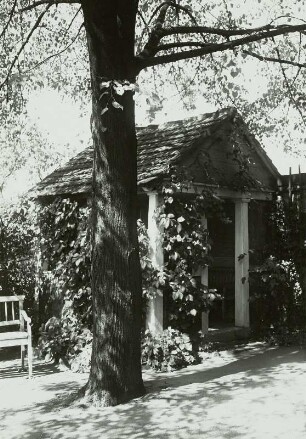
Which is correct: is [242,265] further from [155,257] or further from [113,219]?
[113,219]

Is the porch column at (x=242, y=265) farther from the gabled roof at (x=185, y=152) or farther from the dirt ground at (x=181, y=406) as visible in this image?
the dirt ground at (x=181, y=406)

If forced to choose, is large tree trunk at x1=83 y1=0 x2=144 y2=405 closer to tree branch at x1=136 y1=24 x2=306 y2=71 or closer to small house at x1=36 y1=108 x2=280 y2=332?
tree branch at x1=136 y1=24 x2=306 y2=71

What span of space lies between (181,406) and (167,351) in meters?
2.48

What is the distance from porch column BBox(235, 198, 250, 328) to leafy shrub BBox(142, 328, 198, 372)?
7.65ft

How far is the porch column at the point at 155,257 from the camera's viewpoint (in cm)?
974

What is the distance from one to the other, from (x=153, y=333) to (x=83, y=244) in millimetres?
2098

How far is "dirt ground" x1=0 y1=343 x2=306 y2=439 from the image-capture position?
230 inches

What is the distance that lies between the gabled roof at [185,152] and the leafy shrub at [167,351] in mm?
2701

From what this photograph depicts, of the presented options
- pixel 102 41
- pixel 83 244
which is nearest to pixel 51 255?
pixel 83 244

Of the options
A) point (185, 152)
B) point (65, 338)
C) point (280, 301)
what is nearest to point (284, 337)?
point (280, 301)

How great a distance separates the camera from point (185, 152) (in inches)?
411

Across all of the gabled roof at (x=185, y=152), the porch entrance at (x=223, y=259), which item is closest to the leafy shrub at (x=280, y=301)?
the porch entrance at (x=223, y=259)

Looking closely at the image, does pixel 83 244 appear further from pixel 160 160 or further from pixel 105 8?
pixel 105 8

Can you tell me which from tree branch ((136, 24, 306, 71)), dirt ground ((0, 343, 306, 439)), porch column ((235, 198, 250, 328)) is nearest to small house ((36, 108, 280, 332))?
porch column ((235, 198, 250, 328))
